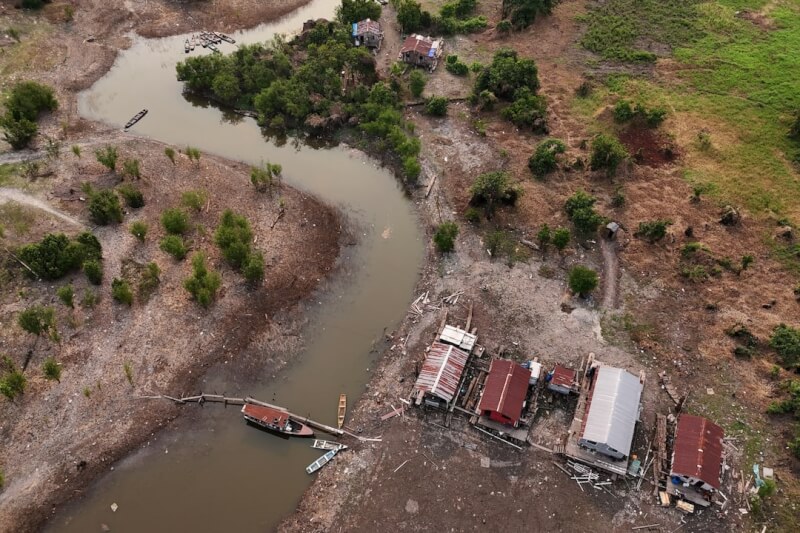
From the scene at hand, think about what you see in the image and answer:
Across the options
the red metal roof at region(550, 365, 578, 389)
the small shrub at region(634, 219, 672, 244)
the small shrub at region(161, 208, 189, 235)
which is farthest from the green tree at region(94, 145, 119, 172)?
the small shrub at region(634, 219, 672, 244)

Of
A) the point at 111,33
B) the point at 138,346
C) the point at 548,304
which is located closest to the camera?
the point at 138,346

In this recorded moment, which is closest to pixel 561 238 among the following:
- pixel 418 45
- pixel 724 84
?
pixel 418 45

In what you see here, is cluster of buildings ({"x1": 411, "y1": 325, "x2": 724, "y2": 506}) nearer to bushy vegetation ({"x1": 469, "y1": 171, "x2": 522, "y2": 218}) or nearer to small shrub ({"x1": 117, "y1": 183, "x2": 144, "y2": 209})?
bushy vegetation ({"x1": 469, "y1": 171, "x2": 522, "y2": 218})

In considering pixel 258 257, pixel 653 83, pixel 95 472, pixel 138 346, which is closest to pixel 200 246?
pixel 258 257

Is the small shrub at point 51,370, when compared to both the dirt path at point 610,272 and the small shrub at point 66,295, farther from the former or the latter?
the dirt path at point 610,272

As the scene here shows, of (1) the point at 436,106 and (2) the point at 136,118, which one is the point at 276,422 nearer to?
(1) the point at 436,106

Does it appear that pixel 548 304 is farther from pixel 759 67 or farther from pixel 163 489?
pixel 759 67
